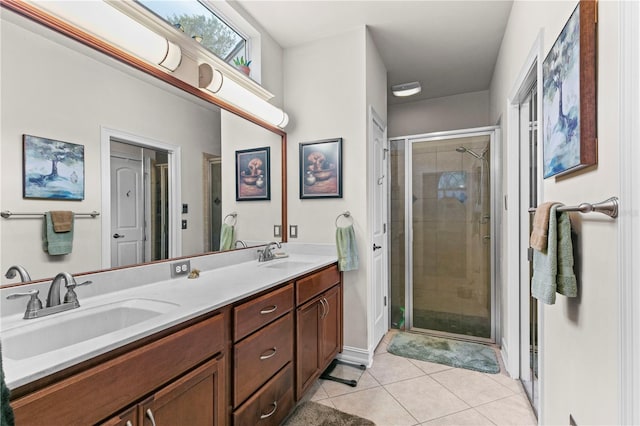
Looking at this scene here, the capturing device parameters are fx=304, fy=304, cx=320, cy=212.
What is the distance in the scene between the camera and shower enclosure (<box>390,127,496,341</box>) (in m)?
2.92

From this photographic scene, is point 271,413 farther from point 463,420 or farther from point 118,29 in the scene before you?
point 118,29

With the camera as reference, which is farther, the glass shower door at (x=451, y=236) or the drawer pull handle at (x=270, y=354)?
the glass shower door at (x=451, y=236)

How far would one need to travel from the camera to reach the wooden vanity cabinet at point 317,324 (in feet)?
5.89

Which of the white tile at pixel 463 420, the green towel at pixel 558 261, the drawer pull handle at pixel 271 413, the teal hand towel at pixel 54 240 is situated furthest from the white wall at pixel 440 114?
the teal hand towel at pixel 54 240

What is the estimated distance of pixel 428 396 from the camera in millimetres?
1981

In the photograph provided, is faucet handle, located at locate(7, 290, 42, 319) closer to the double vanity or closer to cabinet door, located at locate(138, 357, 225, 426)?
the double vanity

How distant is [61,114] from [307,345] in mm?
1673

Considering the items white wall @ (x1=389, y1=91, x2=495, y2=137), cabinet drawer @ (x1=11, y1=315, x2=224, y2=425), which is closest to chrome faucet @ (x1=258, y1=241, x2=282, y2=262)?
cabinet drawer @ (x1=11, y1=315, x2=224, y2=425)

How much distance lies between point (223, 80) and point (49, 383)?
1700mm

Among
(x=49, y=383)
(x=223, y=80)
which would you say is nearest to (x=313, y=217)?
(x=223, y=80)

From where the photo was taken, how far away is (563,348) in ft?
3.93

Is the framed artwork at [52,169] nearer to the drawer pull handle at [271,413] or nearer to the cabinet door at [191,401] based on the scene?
the cabinet door at [191,401]

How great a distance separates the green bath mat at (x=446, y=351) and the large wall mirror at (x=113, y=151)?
1.75 metres

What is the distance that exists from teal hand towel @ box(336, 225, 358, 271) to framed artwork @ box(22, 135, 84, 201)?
61.8 inches
